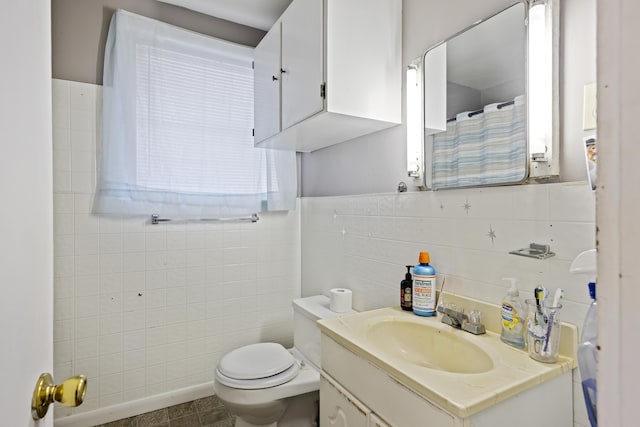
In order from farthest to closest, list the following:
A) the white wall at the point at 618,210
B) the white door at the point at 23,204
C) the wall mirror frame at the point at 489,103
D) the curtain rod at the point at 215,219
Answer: the curtain rod at the point at 215,219 → the wall mirror frame at the point at 489,103 → the white door at the point at 23,204 → the white wall at the point at 618,210

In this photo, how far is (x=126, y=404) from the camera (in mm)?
1848

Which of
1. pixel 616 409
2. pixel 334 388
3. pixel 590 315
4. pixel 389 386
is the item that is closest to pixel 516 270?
pixel 590 315

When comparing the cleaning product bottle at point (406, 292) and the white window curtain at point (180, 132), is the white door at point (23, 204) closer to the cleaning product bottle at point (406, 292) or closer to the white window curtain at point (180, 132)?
the cleaning product bottle at point (406, 292)

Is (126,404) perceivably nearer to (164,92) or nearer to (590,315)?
(164,92)

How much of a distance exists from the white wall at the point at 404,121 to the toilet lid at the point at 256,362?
0.94 metres

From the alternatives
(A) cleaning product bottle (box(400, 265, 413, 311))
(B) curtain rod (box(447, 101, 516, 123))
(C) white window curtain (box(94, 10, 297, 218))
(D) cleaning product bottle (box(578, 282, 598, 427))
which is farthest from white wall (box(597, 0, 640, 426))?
(C) white window curtain (box(94, 10, 297, 218))

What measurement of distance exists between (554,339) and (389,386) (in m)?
0.45

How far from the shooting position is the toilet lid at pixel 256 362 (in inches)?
59.4

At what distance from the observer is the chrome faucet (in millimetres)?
1077

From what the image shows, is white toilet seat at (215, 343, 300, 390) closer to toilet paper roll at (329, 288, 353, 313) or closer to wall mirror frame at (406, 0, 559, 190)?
toilet paper roll at (329, 288, 353, 313)

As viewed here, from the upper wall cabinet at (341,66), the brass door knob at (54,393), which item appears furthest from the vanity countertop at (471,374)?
the upper wall cabinet at (341,66)

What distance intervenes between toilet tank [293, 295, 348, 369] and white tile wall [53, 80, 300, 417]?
468 millimetres

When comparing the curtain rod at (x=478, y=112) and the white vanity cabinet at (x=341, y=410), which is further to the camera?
the curtain rod at (x=478, y=112)

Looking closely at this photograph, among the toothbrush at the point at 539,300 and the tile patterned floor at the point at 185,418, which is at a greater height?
the toothbrush at the point at 539,300
